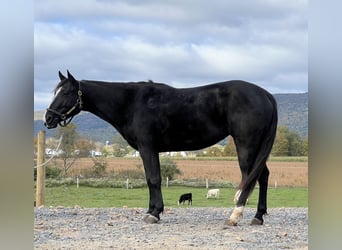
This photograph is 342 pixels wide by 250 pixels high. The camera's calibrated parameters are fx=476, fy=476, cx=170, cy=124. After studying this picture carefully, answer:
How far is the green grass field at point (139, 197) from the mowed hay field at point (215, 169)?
0.20 metres

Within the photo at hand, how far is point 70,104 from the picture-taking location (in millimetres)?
5391

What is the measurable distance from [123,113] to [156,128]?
0.46 meters

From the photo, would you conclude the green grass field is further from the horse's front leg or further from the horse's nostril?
the horse's nostril

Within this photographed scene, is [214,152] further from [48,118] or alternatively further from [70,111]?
[48,118]

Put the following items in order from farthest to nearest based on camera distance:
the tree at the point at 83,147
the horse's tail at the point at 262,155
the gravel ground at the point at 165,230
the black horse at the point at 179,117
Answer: the tree at the point at 83,147, the black horse at the point at 179,117, the horse's tail at the point at 262,155, the gravel ground at the point at 165,230

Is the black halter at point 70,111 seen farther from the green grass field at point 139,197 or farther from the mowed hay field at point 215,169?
the mowed hay field at point 215,169

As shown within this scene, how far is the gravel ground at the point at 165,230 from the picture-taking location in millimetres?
4016

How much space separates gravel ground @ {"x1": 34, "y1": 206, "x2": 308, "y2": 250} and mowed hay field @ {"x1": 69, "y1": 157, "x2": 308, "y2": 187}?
625 millimetres

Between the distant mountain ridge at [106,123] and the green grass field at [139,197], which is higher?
the distant mountain ridge at [106,123]

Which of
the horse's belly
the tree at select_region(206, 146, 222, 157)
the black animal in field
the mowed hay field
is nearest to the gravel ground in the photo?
the mowed hay field

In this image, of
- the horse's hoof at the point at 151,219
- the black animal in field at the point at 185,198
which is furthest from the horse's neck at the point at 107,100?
the black animal in field at the point at 185,198
